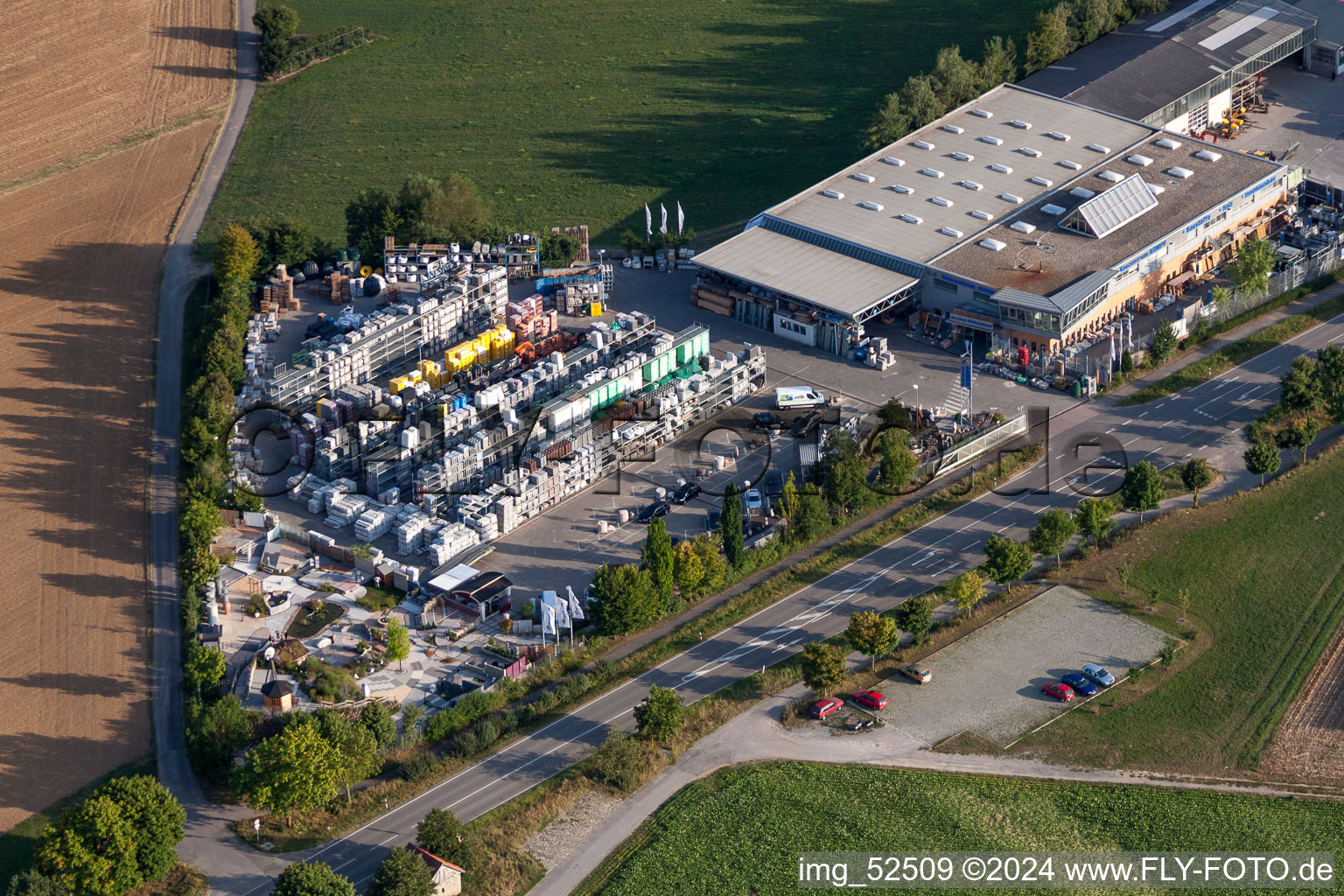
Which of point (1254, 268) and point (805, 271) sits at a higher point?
point (1254, 268)

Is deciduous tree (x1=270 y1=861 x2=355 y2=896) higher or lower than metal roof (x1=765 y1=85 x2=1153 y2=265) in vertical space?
lower

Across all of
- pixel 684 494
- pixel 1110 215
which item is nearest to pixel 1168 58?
pixel 1110 215

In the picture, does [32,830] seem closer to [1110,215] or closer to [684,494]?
[684,494]

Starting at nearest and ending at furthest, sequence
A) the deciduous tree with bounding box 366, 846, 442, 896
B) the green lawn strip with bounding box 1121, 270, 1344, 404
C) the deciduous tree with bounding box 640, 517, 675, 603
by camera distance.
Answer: the deciduous tree with bounding box 366, 846, 442, 896, the deciduous tree with bounding box 640, 517, 675, 603, the green lawn strip with bounding box 1121, 270, 1344, 404

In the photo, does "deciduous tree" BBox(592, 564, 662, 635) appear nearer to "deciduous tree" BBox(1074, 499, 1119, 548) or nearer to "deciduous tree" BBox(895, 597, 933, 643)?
"deciduous tree" BBox(895, 597, 933, 643)

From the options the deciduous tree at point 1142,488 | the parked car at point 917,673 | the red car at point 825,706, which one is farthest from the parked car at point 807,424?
the red car at point 825,706

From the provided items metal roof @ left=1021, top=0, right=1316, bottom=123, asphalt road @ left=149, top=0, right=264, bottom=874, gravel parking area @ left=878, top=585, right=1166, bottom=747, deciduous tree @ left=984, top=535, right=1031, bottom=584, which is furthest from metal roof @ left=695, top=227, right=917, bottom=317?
asphalt road @ left=149, top=0, right=264, bottom=874

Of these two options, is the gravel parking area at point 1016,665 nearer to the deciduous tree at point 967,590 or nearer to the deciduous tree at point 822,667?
the deciduous tree at point 967,590
